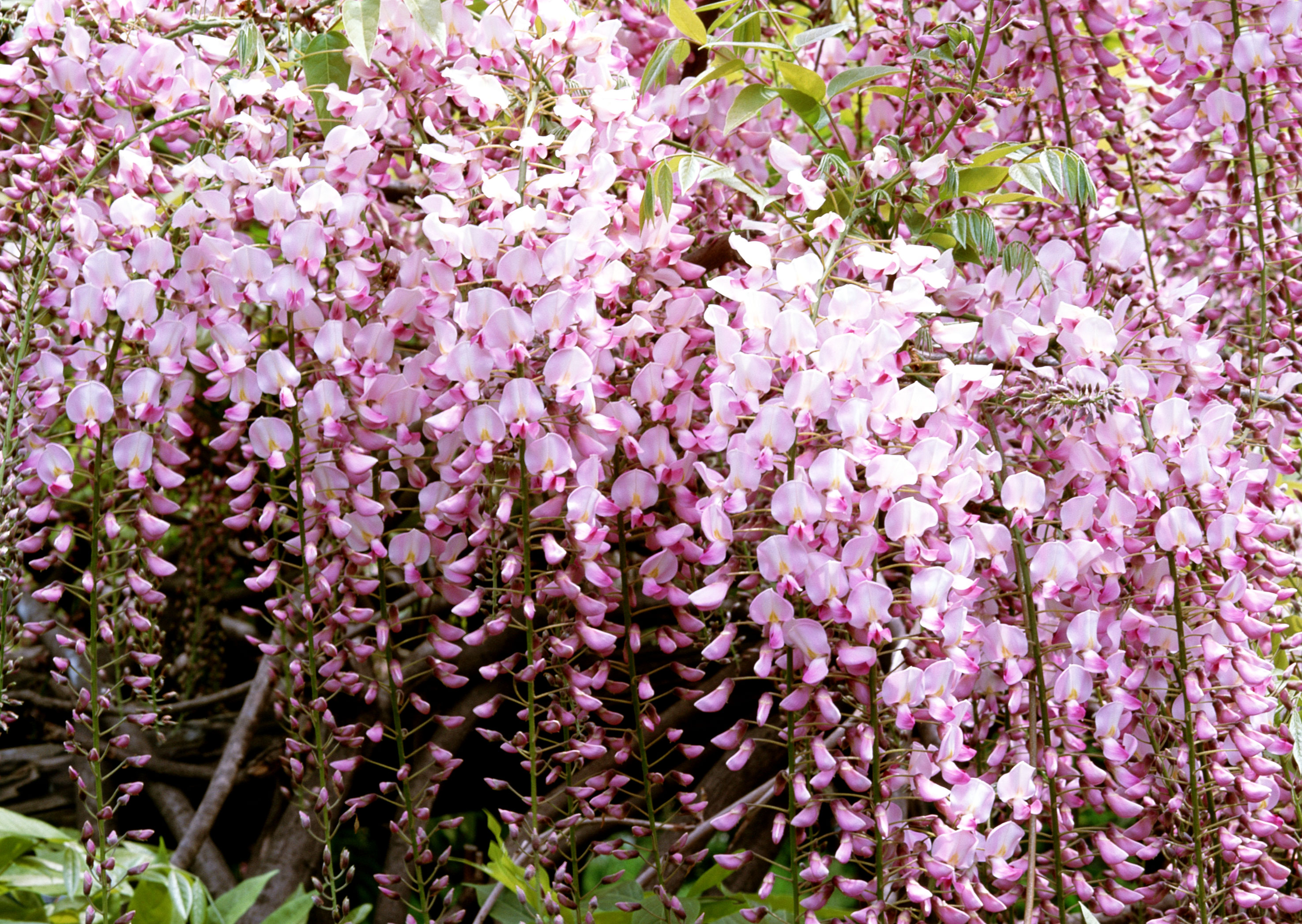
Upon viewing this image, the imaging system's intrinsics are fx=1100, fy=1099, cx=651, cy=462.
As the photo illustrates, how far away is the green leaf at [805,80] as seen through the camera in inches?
47.9

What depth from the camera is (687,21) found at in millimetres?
1274

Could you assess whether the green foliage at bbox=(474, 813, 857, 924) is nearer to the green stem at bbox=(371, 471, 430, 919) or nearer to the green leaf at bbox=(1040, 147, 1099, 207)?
the green stem at bbox=(371, 471, 430, 919)

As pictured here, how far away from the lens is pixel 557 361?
1.07 metres

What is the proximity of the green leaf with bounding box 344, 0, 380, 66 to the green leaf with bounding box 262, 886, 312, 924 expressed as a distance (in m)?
1.20

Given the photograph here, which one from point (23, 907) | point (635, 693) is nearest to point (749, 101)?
point (635, 693)

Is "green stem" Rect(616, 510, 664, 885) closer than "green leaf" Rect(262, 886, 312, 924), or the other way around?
"green stem" Rect(616, 510, 664, 885)

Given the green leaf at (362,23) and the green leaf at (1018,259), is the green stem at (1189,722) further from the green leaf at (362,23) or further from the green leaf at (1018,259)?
the green leaf at (362,23)

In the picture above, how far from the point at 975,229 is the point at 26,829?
5.60ft

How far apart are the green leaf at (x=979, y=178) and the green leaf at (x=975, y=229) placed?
3 cm

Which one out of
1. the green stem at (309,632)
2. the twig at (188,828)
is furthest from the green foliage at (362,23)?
the twig at (188,828)

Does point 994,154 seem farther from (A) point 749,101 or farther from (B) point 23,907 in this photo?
(B) point 23,907

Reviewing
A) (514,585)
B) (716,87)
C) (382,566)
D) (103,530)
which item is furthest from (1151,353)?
(103,530)

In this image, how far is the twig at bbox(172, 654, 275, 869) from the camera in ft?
6.57

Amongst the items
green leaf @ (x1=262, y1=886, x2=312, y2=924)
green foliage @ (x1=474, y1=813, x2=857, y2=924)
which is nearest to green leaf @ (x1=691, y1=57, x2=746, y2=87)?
green foliage @ (x1=474, y1=813, x2=857, y2=924)
